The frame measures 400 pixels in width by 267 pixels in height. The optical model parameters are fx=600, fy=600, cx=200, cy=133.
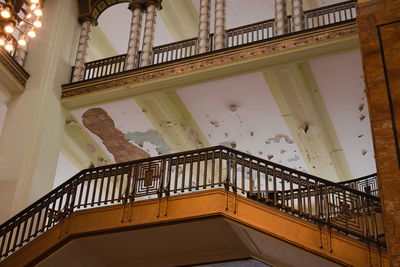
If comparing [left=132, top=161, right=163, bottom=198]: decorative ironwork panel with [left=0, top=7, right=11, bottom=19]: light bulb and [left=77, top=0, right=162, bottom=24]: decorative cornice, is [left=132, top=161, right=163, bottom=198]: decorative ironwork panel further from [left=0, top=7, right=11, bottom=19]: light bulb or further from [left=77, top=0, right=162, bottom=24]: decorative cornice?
[left=77, top=0, right=162, bottom=24]: decorative cornice

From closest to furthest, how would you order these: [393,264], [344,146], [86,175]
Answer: [393,264] → [86,175] → [344,146]

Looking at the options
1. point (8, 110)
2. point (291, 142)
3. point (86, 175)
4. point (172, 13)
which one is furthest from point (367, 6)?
point (172, 13)

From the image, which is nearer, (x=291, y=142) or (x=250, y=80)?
(x=250, y=80)

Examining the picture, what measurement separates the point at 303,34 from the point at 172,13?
17.8ft

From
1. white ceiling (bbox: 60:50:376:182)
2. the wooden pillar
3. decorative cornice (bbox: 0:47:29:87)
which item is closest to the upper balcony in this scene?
white ceiling (bbox: 60:50:376:182)

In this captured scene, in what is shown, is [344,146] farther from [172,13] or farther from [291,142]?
[172,13]

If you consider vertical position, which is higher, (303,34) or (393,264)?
(303,34)

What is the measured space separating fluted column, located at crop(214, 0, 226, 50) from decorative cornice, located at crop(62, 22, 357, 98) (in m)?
0.50

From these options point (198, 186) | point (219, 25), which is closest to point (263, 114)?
point (219, 25)

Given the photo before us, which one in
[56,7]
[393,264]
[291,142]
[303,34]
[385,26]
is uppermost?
[56,7]

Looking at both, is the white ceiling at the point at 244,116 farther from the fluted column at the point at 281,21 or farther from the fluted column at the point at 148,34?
the fluted column at the point at 148,34

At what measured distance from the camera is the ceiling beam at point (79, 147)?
12738mm

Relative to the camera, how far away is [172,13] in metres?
15.2

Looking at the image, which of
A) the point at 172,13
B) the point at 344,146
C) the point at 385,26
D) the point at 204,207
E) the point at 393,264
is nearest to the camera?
the point at 393,264
